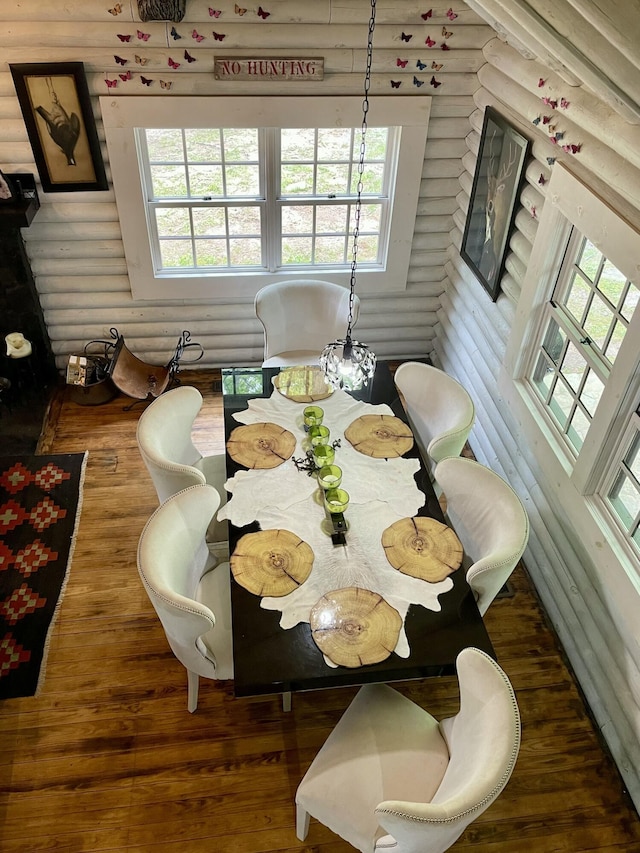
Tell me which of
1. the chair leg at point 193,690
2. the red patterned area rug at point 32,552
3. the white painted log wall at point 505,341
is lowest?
the red patterned area rug at point 32,552

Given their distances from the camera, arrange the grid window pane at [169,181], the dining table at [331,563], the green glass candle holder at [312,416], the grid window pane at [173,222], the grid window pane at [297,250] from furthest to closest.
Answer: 1. the grid window pane at [297,250]
2. the grid window pane at [173,222]
3. the grid window pane at [169,181]
4. the green glass candle holder at [312,416]
5. the dining table at [331,563]

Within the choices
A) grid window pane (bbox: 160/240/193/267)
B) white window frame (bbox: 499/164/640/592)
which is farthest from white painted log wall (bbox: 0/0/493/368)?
white window frame (bbox: 499/164/640/592)

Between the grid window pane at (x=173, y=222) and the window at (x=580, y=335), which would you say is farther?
the grid window pane at (x=173, y=222)

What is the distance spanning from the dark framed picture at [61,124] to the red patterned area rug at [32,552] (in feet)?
6.16

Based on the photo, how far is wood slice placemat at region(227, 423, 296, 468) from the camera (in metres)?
3.49

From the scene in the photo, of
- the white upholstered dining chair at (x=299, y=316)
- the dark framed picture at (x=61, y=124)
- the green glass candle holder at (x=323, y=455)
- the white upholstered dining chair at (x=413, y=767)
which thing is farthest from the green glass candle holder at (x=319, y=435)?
the dark framed picture at (x=61, y=124)

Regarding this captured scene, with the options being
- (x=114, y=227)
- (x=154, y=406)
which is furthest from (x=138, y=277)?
(x=154, y=406)

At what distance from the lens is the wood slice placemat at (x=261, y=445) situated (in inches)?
137

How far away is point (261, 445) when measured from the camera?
3.58 metres

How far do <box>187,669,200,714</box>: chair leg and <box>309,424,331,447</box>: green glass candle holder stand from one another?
1.28 m

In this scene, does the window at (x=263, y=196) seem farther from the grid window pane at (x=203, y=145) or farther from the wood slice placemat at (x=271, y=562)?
the wood slice placemat at (x=271, y=562)

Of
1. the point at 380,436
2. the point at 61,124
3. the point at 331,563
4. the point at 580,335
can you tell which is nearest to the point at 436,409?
the point at 380,436

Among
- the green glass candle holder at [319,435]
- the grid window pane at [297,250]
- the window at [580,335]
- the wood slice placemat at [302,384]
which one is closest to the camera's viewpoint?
the window at [580,335]

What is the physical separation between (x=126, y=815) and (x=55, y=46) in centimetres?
421
